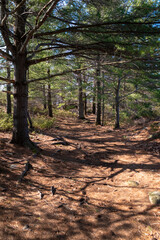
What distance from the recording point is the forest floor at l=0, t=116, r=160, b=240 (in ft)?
8.01

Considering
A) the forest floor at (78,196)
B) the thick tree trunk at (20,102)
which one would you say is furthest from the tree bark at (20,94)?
the forest floor at (78,196)

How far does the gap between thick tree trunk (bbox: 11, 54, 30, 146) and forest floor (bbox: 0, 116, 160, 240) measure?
1.86 feet

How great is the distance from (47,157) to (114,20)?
6084 mm

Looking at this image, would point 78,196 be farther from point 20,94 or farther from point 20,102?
point 20,94

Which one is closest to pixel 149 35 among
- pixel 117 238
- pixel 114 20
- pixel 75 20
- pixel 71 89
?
pixel 114 20

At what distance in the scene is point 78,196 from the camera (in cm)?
367

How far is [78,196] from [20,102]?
4586mm

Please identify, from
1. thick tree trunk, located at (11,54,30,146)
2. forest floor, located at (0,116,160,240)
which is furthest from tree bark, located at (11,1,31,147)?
forest floor, located at (0,116,160,240)

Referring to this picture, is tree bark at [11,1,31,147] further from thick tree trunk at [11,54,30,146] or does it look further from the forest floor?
the forest floor

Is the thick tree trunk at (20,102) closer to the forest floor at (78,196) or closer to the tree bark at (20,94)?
the tree bark at (20,94)

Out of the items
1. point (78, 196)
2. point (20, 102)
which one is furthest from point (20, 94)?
point (78, 196)

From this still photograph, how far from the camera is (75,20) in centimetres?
523

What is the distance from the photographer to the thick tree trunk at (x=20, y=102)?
602cm

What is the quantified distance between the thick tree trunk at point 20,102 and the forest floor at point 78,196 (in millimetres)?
568
